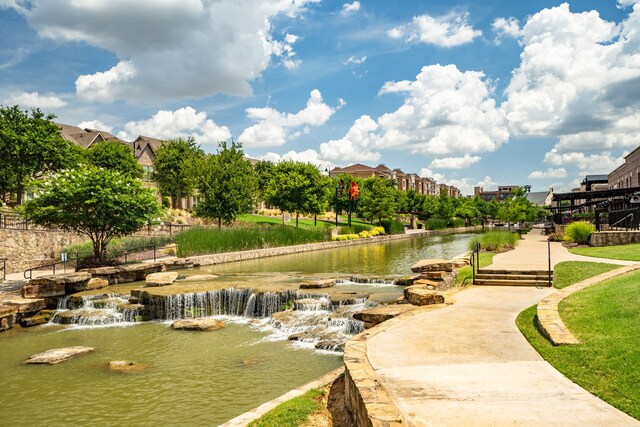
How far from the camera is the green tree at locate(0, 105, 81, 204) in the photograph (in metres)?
42.2

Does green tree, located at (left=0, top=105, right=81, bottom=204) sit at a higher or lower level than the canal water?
higher

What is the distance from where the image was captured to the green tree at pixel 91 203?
2269 cm

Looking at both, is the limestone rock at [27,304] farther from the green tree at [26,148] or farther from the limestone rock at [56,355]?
the green tree at [26,148]

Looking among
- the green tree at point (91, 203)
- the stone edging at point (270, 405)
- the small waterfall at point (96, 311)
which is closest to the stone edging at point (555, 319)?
the stone edging at point (270, 405)

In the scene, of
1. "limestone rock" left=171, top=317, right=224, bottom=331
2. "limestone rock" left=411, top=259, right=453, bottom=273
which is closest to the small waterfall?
Result: "limestone rock" left=171, top=317, right=224, bottom=331

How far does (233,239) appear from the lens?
34312mm

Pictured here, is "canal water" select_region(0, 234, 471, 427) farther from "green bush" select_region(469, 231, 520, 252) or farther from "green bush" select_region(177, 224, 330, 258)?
"green bush" select_region(469, 231, 520, 252)

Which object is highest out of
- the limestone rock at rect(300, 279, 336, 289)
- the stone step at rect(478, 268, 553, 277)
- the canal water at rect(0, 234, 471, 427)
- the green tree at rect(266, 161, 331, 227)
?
the green tree at rect(266, 161, 331, 227)

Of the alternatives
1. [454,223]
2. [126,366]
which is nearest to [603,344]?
[126,366]

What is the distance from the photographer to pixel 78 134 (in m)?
69.9

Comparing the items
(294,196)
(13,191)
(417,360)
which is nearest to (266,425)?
(417,360)

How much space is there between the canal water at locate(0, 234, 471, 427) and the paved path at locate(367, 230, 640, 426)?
3.20 m

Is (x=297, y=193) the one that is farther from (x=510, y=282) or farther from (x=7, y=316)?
(x=510, y=282)

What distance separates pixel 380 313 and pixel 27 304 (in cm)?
1408
